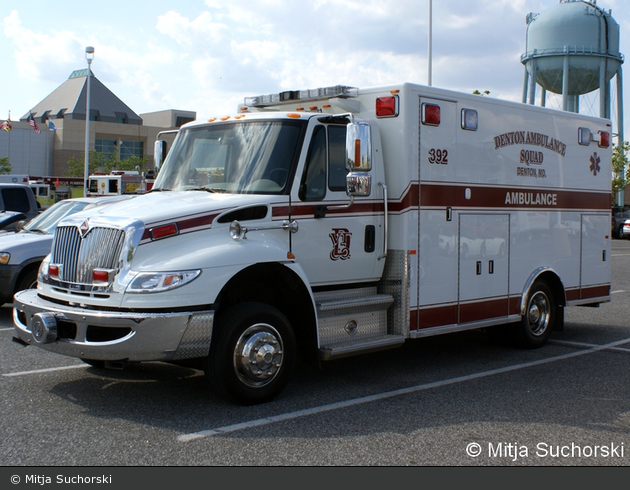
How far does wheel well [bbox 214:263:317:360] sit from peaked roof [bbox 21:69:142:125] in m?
107

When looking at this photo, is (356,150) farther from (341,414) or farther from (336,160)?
(341,414)

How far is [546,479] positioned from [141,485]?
2554mm

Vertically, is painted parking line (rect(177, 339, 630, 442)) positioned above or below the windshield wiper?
below

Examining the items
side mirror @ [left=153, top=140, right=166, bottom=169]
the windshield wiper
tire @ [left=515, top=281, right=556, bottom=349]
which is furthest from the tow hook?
tire @ [left=515, top=281, right=556, bottom=349]

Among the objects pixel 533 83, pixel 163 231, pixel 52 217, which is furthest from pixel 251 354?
pixel 533 83

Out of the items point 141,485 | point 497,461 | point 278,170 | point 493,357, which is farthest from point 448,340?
point 141,485

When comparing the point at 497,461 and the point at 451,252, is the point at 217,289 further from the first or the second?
the point at 451,252

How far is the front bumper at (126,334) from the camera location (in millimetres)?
5684

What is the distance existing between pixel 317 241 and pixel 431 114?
6.39ft

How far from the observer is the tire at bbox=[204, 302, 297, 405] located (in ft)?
19.8

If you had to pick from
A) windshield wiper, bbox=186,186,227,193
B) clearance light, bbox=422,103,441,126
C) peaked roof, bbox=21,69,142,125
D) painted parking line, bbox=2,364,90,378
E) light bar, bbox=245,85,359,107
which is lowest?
painted parking line, bbox=2,364,90,378

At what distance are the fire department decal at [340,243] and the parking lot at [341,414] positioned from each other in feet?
4.14

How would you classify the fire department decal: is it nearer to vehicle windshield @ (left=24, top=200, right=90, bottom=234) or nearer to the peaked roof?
vehicle windshield @ (left=24, top=200, right=90, bottom=234)

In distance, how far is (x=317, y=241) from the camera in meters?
6.91
